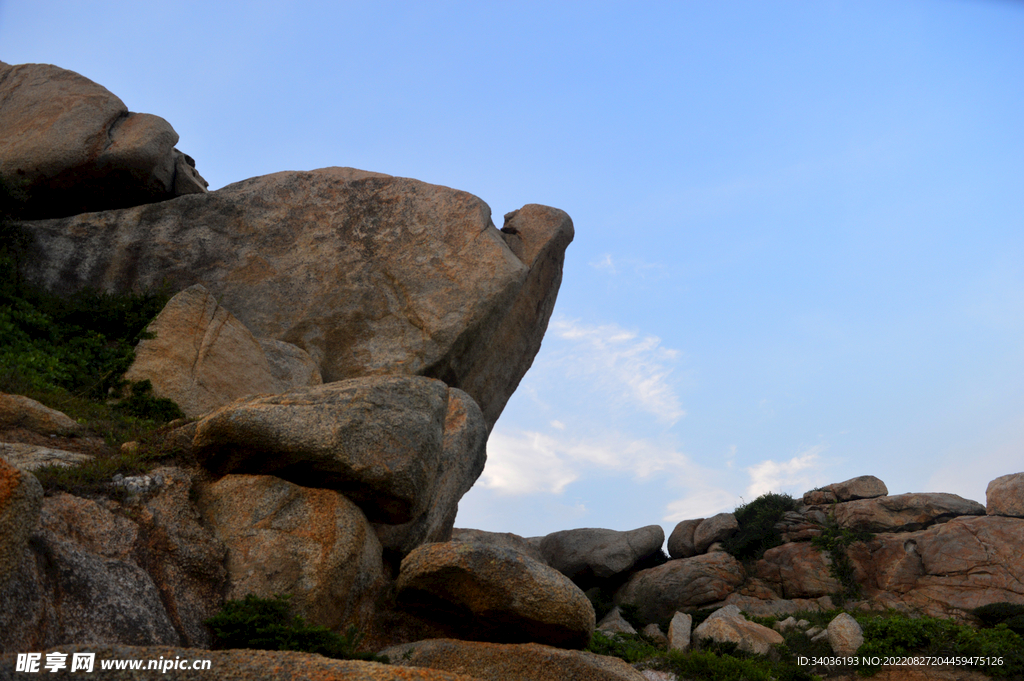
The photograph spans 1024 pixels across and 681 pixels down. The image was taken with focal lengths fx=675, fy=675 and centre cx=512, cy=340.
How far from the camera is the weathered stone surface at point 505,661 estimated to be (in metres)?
8.87

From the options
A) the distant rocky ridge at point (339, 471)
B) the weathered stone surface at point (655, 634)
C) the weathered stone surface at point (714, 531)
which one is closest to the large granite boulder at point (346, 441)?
the distant rocky ridge at point (339, 471)

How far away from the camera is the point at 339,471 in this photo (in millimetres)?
9797

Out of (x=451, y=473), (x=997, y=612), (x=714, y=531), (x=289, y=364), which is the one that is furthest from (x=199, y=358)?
(x=997, y=612)

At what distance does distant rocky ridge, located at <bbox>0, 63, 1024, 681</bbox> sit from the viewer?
25.7 ft

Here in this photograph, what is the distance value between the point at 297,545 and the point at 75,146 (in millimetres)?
16909

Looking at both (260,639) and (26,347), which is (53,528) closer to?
(260,639)

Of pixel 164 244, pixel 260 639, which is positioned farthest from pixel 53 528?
pixel 164 244

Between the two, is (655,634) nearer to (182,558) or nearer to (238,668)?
(182,558)

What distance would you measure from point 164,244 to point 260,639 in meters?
15.5

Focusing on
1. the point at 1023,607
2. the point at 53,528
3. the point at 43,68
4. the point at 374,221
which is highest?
the point at 43,68

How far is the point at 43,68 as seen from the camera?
22.3 m

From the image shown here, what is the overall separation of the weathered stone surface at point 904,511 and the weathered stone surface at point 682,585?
5.70 metres

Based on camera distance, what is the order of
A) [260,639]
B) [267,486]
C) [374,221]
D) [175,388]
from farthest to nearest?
[374,221] < [175,388] < [267,486] < [260,639]

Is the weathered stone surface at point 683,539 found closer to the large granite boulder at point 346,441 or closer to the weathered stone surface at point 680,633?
the weathered stone surface at point 680,633
